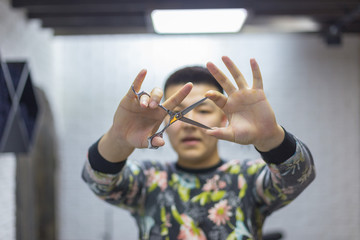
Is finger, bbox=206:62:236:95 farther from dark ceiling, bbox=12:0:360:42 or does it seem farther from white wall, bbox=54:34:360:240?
white wall, bbox=54:34:360:240

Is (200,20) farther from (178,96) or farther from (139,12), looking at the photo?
(178,96)

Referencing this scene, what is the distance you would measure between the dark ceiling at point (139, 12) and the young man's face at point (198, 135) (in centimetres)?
117

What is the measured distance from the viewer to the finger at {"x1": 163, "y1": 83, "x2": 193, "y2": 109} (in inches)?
21.0

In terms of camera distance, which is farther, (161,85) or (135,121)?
(161,85)

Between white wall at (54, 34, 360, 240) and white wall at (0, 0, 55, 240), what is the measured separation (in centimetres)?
18

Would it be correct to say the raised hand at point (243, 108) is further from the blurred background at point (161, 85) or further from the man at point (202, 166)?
the blurred background at point (161, 85)

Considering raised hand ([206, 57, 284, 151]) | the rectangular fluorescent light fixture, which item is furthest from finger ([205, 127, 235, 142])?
the rectangular fluorescent light fixture

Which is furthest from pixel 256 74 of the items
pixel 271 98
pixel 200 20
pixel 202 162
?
pixel 271 98

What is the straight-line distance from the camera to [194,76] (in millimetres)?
694

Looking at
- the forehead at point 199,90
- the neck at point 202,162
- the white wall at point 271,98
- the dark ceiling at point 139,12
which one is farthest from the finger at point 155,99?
the white wall at point 271,98

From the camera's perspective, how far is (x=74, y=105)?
8.95 feet

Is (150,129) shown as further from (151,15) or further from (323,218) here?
(323,218)

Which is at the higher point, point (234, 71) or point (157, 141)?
point (234, 71)

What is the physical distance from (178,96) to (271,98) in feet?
6.81
